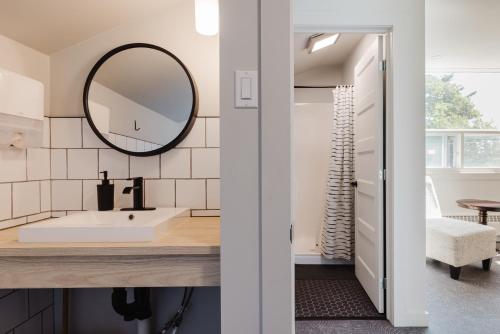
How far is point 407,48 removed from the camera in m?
2.07

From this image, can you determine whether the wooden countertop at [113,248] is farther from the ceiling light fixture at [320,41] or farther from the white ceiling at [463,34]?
the white ceiling at [463,34]

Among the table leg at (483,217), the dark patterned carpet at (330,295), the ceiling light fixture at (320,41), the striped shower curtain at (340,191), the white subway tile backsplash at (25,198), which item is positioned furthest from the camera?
the table leg at (483,217)

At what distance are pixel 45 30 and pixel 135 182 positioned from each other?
0.77 meters

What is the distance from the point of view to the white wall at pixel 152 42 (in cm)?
156

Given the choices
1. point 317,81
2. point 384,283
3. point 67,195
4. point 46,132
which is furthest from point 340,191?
point 46,132

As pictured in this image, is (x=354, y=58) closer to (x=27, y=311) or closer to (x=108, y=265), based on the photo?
(x=108, y=265)

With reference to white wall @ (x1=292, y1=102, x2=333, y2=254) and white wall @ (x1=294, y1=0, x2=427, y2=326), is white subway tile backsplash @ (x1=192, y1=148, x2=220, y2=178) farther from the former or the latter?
white wall @ (x1=292, y1=102, x2=333, y2=254)

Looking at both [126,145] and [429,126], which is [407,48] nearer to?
[126,145]

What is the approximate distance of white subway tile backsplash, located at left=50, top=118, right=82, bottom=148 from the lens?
157 cm

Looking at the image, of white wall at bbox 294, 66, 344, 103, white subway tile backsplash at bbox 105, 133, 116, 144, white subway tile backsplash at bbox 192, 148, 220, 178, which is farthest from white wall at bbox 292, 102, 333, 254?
white subway tile backsplash at bbox 105, 133, 116, 144

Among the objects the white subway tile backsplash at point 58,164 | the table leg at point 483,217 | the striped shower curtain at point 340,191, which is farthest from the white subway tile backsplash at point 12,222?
the table leg at point 483,217

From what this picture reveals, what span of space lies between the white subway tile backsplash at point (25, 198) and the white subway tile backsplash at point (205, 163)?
0.73 meters

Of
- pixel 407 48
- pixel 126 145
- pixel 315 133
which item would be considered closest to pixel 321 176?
pixel 315 133

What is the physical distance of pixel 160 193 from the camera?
1580 mm
